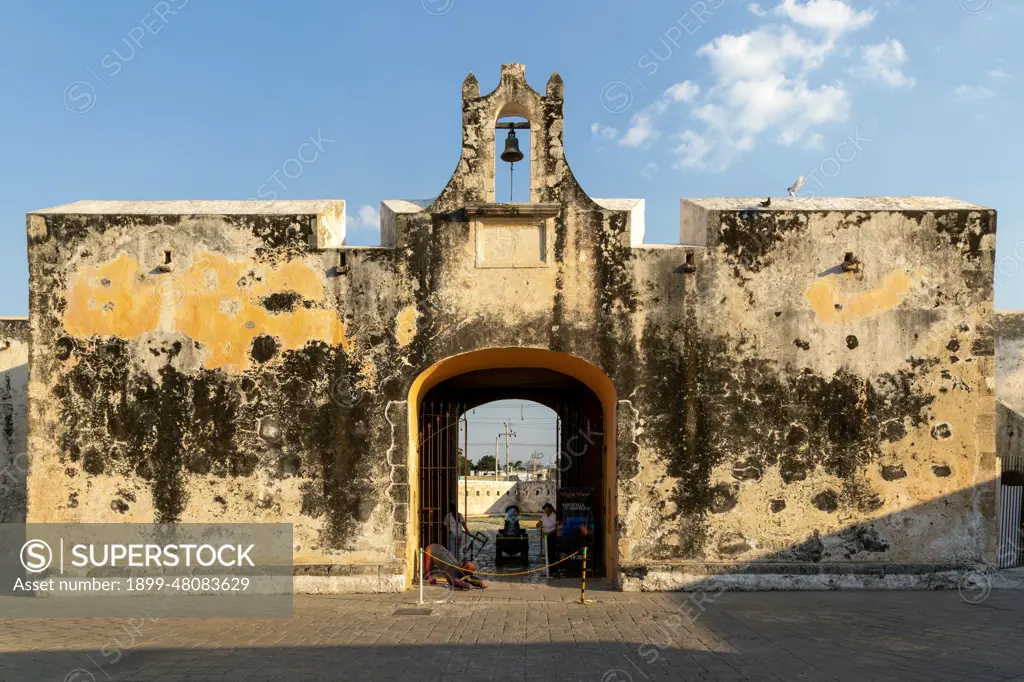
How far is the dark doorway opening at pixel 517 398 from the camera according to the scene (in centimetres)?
1155

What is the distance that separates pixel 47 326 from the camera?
31.8ft

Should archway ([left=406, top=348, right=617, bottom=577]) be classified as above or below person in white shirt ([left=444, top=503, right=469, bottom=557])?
above

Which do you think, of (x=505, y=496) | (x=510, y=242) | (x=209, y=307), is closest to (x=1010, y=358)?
(x=510, y=242)

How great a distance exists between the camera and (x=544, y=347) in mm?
9609

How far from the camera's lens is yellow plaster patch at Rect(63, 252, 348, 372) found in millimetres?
9680

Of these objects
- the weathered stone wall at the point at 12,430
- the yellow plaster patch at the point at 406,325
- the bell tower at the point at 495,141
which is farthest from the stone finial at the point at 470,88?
the weathered stone wall at the point at 12,430

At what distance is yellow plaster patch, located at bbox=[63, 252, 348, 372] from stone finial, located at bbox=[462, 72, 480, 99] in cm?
309

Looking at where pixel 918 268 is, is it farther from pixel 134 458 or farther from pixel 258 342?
pixel 134 458

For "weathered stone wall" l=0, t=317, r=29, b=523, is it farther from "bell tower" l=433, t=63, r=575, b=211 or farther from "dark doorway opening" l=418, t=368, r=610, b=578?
"bell tower" l=433, t=63, r=575, b=211

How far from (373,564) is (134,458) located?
3.35 m

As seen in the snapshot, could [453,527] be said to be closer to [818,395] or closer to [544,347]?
[544,347]

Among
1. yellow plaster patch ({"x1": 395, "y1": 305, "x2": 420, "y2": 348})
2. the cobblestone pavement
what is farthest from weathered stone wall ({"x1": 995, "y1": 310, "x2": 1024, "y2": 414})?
yellow plaster patch ({"x1": 395, "y1": 305, "x2": 420, "y2": 348})

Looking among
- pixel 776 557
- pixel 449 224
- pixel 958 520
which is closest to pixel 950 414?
pixel 958 520

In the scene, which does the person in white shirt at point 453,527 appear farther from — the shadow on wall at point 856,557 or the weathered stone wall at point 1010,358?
the weathered stone wall at point 1010,358
